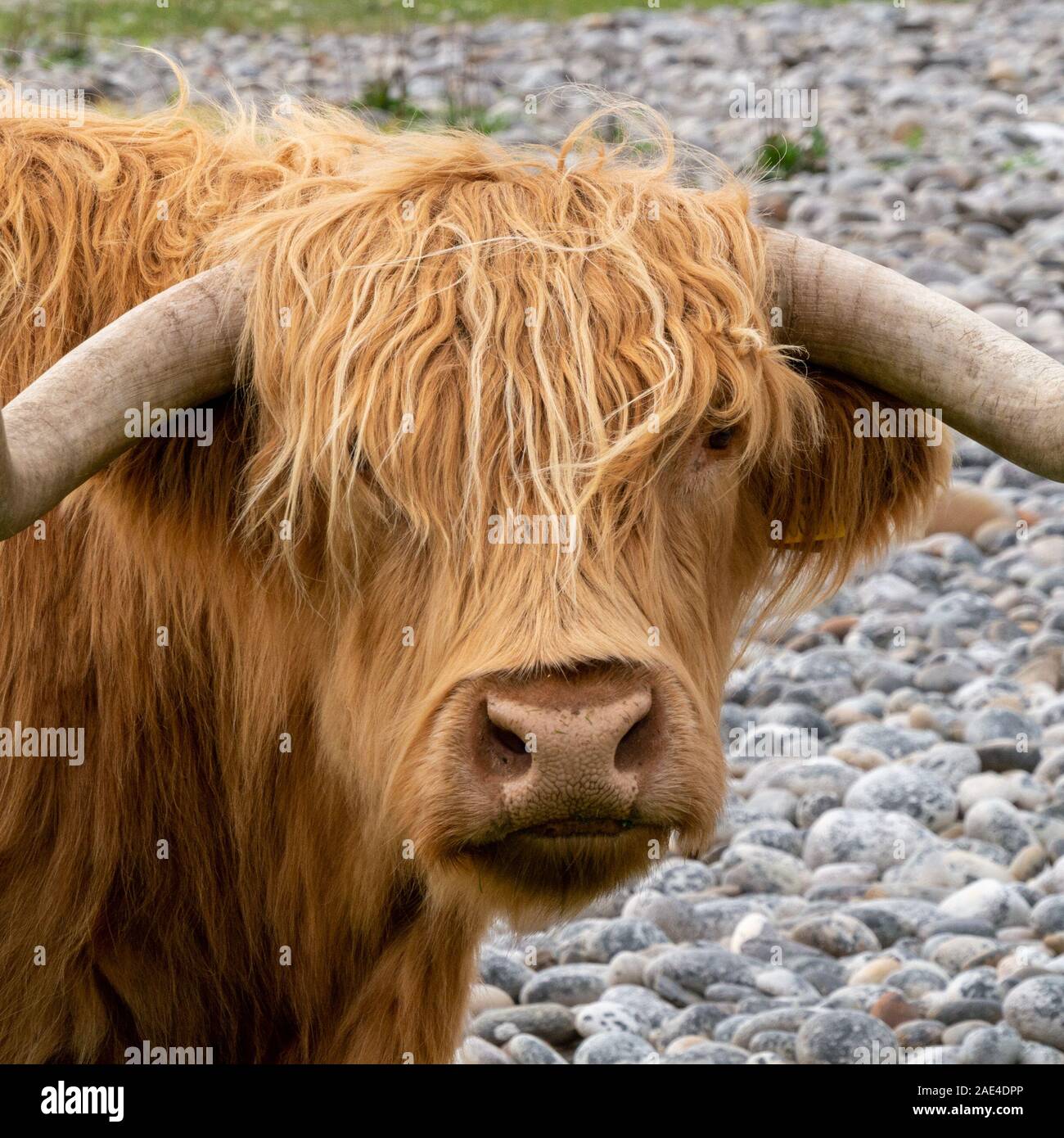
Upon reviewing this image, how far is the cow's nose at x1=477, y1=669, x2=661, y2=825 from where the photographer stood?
2693 mm

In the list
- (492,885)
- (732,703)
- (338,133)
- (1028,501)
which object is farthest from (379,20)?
(492,885)

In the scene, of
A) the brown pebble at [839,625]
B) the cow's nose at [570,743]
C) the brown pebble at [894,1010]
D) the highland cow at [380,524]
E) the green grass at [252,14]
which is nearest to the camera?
the cow's nose at [570,743]

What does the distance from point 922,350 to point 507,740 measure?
1.17 meters

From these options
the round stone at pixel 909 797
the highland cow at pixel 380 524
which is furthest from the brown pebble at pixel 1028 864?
the highland cow at pixel 380 524

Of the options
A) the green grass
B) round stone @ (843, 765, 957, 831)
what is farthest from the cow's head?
the green grass

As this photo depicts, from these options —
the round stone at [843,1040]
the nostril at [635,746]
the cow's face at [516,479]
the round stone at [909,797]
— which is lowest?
the round stone at [843,1040]

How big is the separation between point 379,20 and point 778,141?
17.8ft

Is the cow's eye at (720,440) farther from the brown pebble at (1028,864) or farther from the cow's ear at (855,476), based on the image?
the brown pebble at (1028,864)

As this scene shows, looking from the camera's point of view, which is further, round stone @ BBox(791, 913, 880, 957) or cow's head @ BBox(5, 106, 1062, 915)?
round stone @ BBox(791, 913, 880, 957)

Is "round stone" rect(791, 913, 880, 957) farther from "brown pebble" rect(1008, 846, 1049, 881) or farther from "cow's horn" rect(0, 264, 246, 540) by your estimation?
"cow's horn" rect(0, 264, 246, 540)

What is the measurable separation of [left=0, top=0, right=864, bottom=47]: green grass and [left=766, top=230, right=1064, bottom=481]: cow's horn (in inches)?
461

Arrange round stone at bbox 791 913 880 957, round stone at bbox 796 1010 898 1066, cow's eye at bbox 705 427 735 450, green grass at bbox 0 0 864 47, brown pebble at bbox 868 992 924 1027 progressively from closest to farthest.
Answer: cow's eye at bbox 705 427 735 450, round stone at bbox 796 1010 898 1066, brown pebble at bbox 868 992 924 1027, round stone at bbox 791 913 880 957, green grass at bbox 0 0 864 47

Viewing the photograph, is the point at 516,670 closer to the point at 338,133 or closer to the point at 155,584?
the point at 155,584

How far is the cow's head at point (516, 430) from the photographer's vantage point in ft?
9.45
